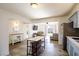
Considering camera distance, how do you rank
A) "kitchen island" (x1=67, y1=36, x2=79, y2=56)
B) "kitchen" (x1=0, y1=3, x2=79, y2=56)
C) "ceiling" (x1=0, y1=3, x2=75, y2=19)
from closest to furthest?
"kitchen island" (x1=67, y1=36, x2=79, y2=56), "ceiling" (x1=0, y1=3, x2=75, y2=19), "kitchen" (x1=0, y1=3, x2=79, y2=56)

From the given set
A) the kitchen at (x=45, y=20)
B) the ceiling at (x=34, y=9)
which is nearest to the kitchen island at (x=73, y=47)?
the kitchen at (x=45, y=20)

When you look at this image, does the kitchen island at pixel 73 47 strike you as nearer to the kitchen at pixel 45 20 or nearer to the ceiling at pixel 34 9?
the kitchen at pixel 45 20

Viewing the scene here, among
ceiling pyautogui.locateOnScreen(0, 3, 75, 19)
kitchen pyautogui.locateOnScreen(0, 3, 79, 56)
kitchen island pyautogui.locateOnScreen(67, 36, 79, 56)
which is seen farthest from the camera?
kitchen pyautogui.locateOnScreen(0, 3, 79, 56)

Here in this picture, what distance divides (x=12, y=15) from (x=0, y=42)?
3.83 ft

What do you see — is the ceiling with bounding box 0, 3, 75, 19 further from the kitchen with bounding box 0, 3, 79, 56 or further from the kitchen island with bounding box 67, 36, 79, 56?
the kitchen island with bounding box 67, 36, 79, 56

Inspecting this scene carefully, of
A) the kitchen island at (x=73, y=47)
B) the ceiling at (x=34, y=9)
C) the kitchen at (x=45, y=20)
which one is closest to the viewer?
the kitchen island at (x=73, y=47)

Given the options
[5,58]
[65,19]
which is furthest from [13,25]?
[5,58]

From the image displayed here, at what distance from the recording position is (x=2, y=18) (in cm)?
398

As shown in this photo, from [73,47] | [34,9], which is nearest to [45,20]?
[34,9]

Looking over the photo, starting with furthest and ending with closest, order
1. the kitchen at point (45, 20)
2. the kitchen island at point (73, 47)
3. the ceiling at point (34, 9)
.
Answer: the kitchen at point (45, 20)
the ceiling at point (34, 9)
the kitchen island at point (73, 47)

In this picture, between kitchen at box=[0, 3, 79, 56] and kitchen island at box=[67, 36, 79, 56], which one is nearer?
kitchen island at box=[67, 36, 79, 56]

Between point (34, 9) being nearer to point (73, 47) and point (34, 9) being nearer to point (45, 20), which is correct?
point (73, 47)

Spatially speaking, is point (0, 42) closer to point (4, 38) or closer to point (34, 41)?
point (4, 38)

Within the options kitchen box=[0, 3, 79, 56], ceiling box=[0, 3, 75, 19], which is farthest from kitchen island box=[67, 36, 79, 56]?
ceiling box=[0, 3, 75, 19]
